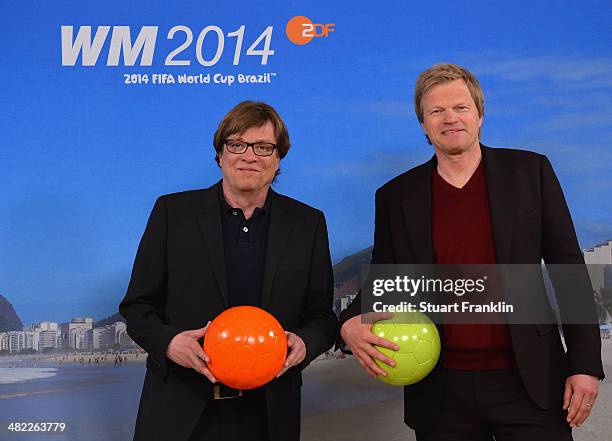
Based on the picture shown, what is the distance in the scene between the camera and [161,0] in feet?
9.34

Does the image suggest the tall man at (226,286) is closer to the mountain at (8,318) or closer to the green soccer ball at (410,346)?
the green soccer ball at (410,346)

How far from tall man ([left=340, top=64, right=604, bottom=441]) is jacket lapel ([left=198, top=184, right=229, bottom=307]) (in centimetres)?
39

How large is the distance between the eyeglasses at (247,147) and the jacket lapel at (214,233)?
16 centimetres

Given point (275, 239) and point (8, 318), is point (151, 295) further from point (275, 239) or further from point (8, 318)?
point (8, 318)

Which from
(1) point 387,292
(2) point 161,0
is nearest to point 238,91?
Answer: (2) point 161,0

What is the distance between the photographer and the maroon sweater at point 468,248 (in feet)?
5.72

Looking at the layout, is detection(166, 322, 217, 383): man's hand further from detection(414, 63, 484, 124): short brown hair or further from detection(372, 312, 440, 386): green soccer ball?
detection(414, 63, 484, 124): short brown hair

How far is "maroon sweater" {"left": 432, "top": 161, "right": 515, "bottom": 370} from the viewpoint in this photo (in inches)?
68.6

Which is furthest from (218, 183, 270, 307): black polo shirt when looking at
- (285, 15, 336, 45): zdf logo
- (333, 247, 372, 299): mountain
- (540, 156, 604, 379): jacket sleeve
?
(285, 15, 336, 45): zdf logo

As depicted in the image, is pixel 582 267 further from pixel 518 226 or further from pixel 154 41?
pixel 154 41

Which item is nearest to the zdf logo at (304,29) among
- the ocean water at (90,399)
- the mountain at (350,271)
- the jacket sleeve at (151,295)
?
the mountain at (350,271)

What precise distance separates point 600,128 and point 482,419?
5.21 ft

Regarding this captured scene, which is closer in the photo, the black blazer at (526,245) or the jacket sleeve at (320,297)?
the black blazer at (526,245)

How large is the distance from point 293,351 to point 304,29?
1595 mm
